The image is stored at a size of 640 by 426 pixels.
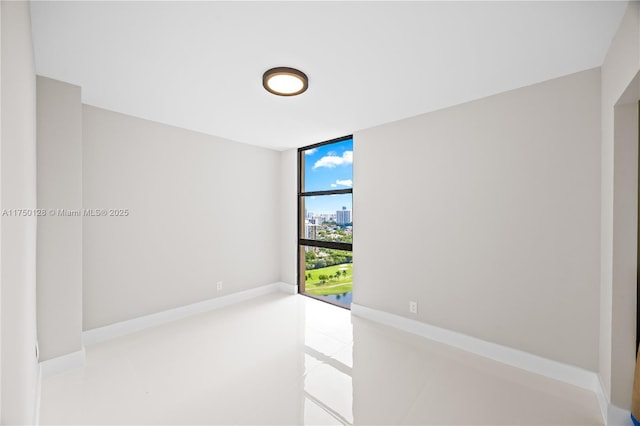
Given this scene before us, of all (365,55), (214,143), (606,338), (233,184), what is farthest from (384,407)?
(214,143)

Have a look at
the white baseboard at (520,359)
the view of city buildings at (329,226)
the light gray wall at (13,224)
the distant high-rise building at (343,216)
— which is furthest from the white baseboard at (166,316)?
the white baseboard at (520,359)

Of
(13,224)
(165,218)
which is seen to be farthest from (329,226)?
(13,224)

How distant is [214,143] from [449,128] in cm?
299

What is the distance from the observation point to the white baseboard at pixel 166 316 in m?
2.76

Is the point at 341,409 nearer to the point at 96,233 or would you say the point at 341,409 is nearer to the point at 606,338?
the point at 606,338

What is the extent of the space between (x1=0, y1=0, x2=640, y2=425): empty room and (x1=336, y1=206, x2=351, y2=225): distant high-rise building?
0.25 meters

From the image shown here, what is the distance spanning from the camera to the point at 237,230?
161 inches

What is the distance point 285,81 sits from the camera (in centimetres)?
218

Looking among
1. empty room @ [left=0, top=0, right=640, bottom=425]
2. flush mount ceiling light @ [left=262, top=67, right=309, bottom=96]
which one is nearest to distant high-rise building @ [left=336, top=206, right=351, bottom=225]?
empty room @ [left=0, top=0, right=640, bottom=425]

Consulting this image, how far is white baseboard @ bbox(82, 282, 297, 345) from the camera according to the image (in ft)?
9.05

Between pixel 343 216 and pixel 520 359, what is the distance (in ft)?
8.00

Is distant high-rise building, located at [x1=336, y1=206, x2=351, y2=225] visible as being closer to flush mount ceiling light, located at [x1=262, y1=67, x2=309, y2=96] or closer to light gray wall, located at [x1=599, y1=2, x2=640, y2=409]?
flush mount ceiling light, located at [x1=262, y1=67, x2=309, y2=96]

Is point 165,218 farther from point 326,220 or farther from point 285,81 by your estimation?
point 285,81

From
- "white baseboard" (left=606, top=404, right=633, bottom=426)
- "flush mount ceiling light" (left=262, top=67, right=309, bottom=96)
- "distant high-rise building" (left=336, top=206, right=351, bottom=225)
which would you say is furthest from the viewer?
"distant high-rise building" (left=336, top=206, right=351, bottom=225)
